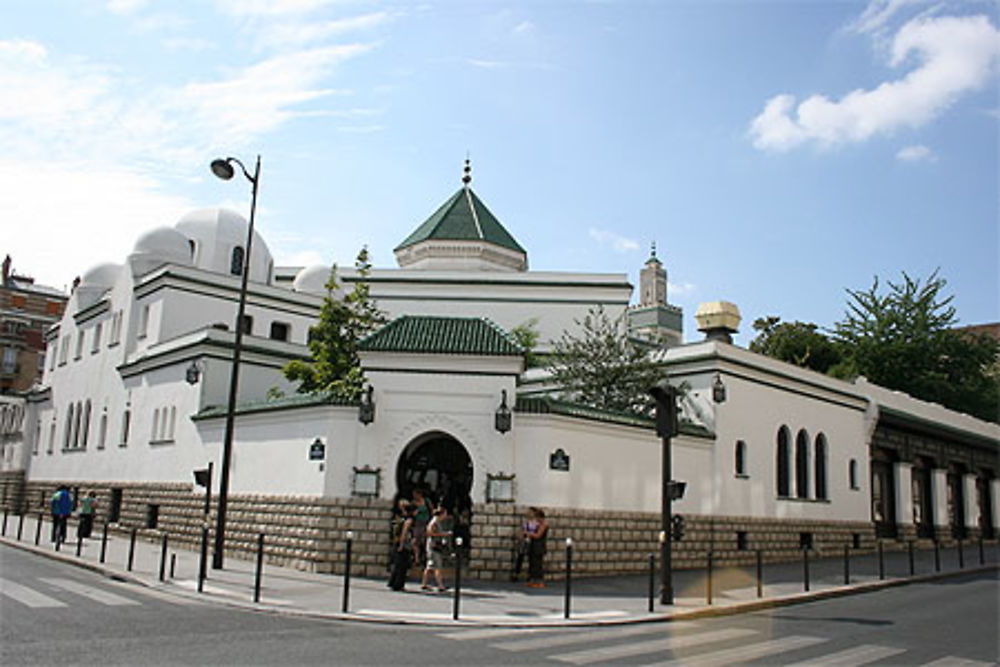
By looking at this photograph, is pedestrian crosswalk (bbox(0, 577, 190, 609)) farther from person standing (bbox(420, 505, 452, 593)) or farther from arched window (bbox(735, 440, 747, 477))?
arched window (bbox(735, 440, 747, 477))

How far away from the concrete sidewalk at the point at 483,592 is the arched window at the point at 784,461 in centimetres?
347

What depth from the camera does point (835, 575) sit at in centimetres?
2092

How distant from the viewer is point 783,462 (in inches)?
1031

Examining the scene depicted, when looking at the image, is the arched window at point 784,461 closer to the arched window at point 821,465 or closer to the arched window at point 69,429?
the arched window at point 821,465

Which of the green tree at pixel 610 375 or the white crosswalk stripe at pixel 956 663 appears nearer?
the white crosswalk stripe at pixel 956 663

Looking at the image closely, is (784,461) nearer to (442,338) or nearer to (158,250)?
(442,338)

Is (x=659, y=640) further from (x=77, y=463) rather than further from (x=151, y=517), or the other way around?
(x=77, y=463)

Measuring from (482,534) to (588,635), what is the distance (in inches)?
251

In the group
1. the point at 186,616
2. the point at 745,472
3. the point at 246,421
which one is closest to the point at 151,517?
the point at 246,421

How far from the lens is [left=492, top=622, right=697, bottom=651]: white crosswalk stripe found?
10.5 metres

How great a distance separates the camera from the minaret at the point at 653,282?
11562 centimetres

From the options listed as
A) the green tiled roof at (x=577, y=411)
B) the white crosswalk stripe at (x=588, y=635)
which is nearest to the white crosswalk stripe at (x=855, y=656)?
the white crosswalk stripe at (x=588, y=635)

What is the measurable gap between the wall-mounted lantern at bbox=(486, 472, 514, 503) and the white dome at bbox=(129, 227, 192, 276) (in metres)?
19.5

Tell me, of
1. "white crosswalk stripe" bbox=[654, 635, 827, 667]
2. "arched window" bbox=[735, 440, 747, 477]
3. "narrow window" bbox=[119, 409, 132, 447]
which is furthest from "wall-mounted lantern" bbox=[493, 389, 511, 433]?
"narrow window" bbox=[119, 409, 132, 447]
